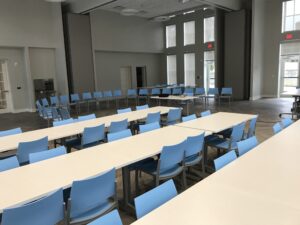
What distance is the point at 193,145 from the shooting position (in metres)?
3.12

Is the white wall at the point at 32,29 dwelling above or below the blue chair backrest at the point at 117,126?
above

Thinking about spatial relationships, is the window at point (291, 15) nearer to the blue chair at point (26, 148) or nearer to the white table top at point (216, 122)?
the white table top at point (216, 122)

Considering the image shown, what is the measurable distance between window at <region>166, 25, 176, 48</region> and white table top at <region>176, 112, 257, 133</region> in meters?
12.1

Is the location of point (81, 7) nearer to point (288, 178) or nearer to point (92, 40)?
point (92, 40)

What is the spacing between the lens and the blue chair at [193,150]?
306 centimetres

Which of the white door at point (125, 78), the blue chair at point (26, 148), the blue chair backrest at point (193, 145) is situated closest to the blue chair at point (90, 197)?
the blue chair backrest at point (193, 145)

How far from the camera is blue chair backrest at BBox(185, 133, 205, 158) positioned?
10.00 ft

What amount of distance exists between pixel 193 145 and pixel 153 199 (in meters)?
1.49

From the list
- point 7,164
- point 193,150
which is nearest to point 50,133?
point 7,164

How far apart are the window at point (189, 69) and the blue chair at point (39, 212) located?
14154 mm

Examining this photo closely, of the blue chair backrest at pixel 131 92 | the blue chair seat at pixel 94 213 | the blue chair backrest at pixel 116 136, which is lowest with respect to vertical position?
the blue chair seat at pixel 94 213

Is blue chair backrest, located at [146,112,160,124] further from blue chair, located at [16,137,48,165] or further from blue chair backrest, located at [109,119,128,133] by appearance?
blue chair, located at [16,137,48,165]

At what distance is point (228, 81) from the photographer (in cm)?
1250

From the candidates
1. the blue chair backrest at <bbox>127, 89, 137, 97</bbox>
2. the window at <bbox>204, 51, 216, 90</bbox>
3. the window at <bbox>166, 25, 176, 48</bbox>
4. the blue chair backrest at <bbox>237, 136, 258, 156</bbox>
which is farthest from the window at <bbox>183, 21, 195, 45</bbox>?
the blue chair backrest at <bbox>237, 136, 258, 156</bbox>
